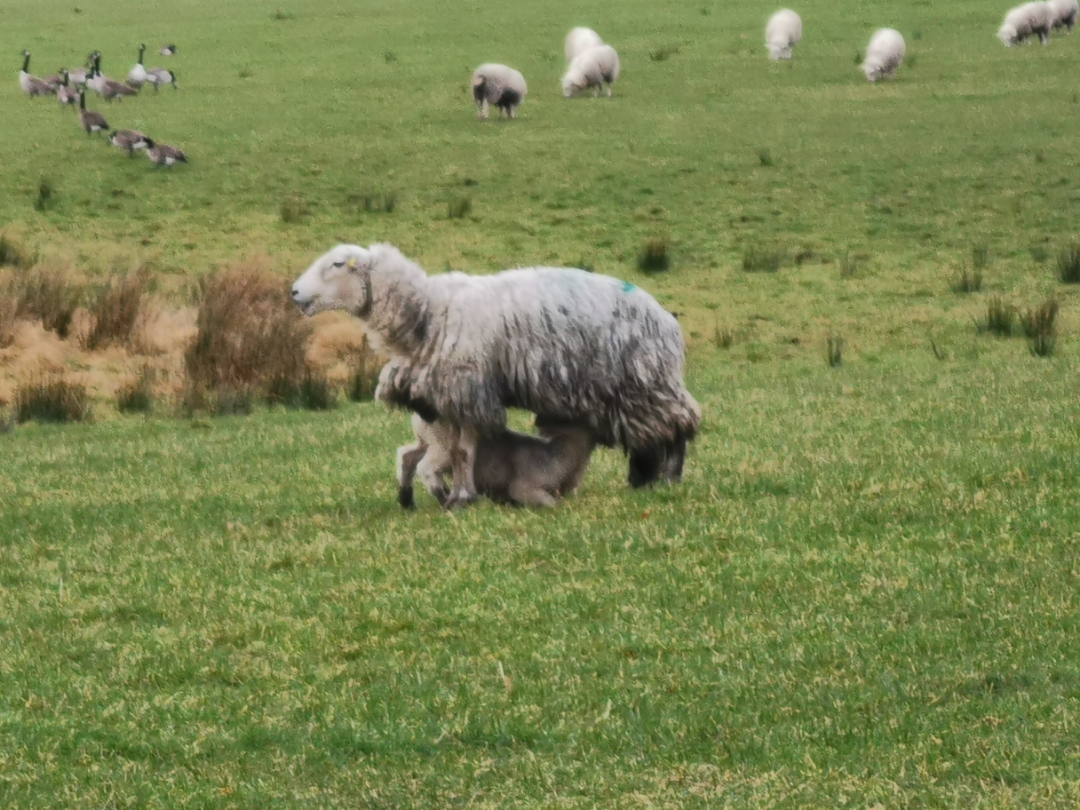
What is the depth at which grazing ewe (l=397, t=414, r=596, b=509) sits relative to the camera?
8.65 meters

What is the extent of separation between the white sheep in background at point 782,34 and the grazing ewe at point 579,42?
119 inches

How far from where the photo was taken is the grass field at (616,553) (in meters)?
5.28

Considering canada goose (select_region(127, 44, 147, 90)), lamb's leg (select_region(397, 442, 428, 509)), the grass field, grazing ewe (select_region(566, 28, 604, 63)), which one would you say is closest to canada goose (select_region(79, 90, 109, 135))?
the grass field

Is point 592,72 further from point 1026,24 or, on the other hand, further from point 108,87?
point 1026,24

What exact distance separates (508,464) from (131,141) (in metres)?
15.9

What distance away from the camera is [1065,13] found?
36438mm

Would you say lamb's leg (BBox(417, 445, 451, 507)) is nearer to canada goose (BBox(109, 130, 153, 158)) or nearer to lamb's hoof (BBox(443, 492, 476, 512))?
lamb's hoof (BBox(443, 492, 476, 512))

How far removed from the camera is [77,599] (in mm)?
7293

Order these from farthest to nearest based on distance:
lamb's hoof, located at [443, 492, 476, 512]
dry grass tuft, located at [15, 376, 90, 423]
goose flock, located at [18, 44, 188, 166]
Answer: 1. goose flock, located at [18, 44, 188, 166]
2. dry grass tuft, located at [15, 376, 90, 423]
3. lamb's hoof, located at [443, 492, 476, 512]

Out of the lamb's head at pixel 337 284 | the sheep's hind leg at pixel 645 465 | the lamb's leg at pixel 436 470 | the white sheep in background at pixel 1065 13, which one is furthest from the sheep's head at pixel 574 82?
the lamb's leg at pixel 436 470

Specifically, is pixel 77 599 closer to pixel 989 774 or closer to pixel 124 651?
pixel 124 651

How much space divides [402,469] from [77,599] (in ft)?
6.36

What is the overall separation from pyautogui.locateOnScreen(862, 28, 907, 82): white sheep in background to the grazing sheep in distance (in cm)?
606

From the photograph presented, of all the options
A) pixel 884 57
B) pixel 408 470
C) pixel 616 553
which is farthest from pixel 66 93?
pixel 616 553
